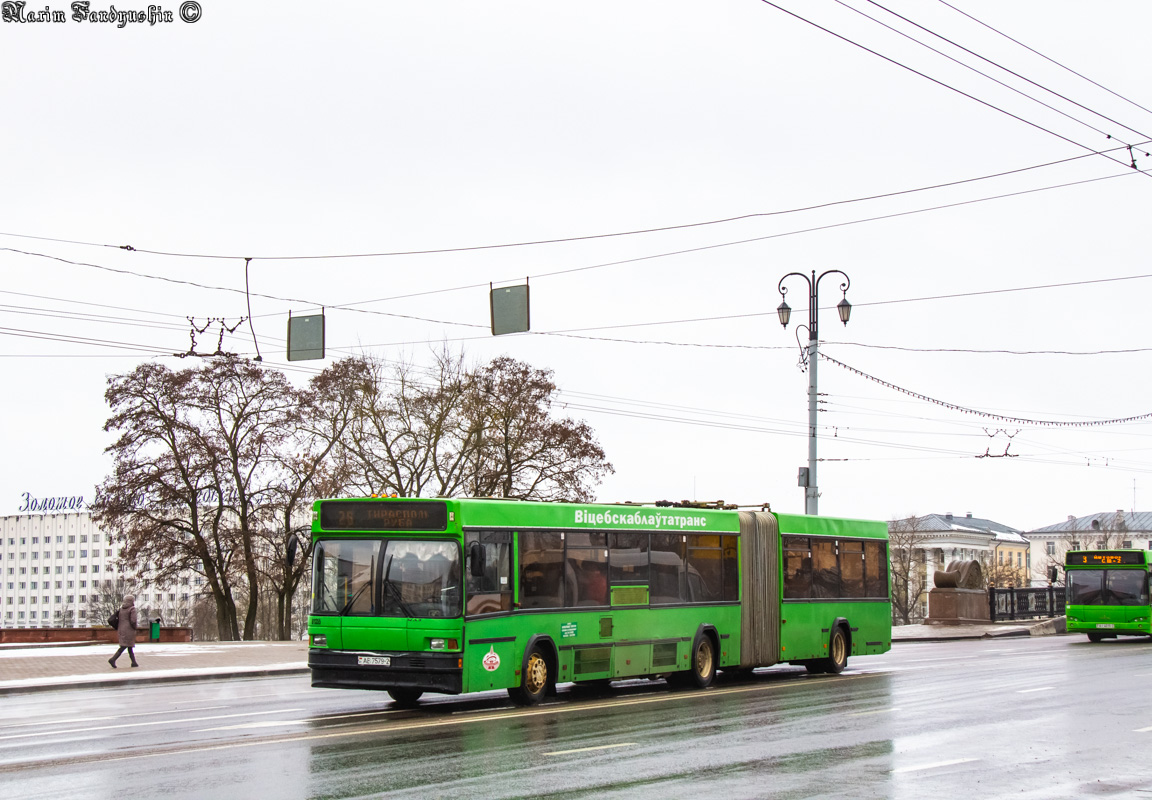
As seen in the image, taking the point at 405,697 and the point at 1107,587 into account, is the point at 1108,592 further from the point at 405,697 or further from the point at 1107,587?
the point at 405,697

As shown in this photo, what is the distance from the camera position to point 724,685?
22.0 metres

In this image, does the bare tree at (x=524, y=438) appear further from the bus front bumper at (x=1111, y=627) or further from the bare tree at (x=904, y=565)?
the bare tree at (x=904, y=565)

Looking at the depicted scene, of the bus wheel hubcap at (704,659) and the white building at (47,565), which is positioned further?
the white building at (47,565)

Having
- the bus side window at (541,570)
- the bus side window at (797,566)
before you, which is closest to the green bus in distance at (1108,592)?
the bus side window at (797,566)

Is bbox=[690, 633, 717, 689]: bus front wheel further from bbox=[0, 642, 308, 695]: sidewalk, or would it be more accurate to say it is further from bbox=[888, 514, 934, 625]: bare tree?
bbox=[888, 514, 934, 625]: bare tree

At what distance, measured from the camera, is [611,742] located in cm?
1330

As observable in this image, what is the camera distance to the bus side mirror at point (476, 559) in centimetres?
1712

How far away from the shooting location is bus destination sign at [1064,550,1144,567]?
37.6 metres

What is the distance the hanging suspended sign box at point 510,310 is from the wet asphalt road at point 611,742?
19.1ft

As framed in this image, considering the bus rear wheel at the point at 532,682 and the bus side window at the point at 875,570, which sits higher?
the bus side window at the point at 875,570

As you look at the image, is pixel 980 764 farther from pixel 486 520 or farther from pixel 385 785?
pixel 486 520

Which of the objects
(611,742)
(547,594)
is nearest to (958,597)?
(547,594)

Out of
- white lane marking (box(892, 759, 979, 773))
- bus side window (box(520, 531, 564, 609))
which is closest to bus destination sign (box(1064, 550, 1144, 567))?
bus side window (box(520, 531, 564, 609))

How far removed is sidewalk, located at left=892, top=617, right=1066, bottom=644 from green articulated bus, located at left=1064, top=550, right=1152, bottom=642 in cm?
431
